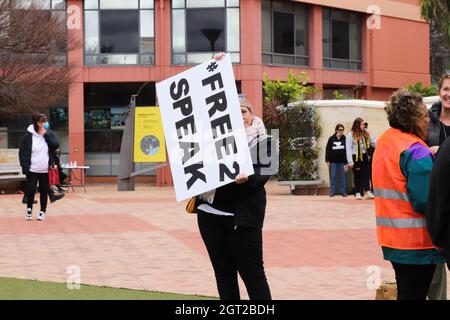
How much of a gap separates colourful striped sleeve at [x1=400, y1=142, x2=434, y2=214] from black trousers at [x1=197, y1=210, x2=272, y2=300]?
1.23 metres

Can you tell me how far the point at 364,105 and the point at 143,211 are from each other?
7973 mm

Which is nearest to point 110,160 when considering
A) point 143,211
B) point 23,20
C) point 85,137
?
point 85,137

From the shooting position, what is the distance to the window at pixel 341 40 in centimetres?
3862

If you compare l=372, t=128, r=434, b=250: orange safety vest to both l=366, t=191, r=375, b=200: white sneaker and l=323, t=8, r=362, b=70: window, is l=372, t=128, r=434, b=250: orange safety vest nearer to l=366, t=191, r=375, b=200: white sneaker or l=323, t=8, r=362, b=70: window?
l=366, t=191, r=375, b=200: white sneaker

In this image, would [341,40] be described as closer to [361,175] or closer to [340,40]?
[340,40]

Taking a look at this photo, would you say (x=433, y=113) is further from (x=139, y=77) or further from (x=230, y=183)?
(x=139, y=77)

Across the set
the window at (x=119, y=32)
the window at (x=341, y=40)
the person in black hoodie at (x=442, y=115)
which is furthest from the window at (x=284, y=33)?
the person in black hoodie at (x=442, y=115)

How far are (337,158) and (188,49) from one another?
15.4 meters

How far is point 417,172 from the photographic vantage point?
4938 mm

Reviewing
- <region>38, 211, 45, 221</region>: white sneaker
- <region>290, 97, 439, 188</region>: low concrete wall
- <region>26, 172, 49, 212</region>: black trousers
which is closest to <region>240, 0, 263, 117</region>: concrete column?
<region>290, 97, 439, 188</region>: low concrete wall

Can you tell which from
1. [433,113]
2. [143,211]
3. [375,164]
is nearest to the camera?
[375,164]

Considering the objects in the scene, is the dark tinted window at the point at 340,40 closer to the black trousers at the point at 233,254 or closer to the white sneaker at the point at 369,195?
the white sneaker at the point at 369,195

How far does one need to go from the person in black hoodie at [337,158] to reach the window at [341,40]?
17120 millimetres

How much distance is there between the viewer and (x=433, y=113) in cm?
647
